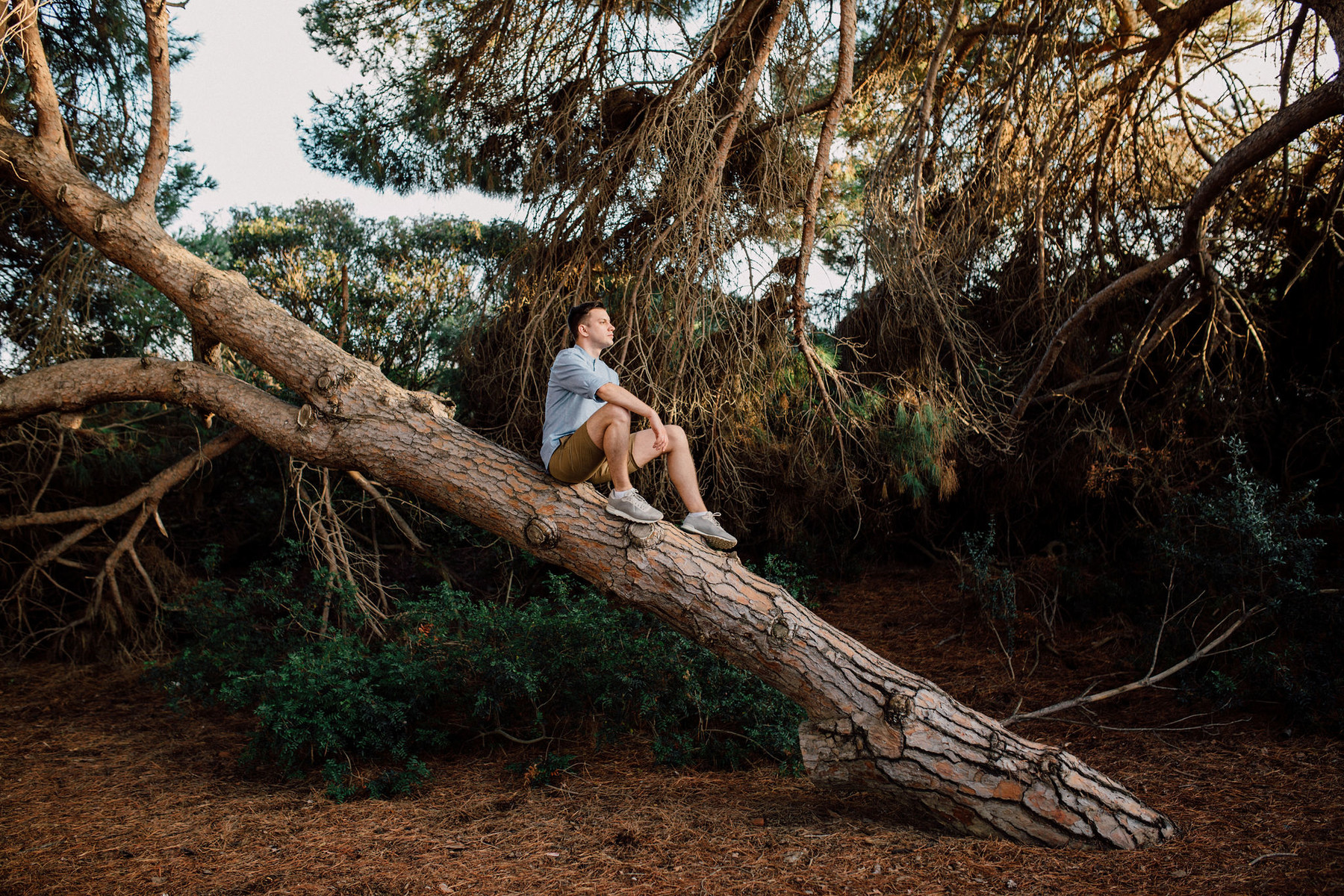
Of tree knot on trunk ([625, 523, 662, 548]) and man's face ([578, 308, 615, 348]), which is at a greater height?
man's face ([578, 308, 615, 348])

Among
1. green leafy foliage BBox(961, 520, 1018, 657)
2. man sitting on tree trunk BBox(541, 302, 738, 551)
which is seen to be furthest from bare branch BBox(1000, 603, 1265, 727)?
man sitting on tree trunk BBox(541, 302, 738, 551)

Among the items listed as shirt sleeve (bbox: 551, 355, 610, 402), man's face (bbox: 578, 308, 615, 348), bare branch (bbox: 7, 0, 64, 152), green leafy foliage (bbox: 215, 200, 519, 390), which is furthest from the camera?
green leafy foliage (bbox: 215, 200, 519, 390)

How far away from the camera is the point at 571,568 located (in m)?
3.86

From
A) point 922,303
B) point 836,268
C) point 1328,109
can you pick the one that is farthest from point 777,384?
point 1328,109

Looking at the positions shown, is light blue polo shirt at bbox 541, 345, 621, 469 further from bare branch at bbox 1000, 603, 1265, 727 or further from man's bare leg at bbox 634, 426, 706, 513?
bare branch at bbox 1000, 603, 1265, 727

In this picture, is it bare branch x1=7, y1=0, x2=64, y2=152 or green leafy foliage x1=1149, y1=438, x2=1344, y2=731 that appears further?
green leafy foliage x1=1149, y1=438, x2=1344, y2=731

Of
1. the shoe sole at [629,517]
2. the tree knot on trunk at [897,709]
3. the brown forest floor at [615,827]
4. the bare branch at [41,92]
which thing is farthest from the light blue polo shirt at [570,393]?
the bare branch at [41,92]

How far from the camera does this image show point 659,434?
12.4 feet

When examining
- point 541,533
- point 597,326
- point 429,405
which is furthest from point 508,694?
point 597,326

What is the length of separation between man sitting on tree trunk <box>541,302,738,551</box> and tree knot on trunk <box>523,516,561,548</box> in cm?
25

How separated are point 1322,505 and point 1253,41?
3.52m

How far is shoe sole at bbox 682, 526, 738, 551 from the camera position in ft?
12.8

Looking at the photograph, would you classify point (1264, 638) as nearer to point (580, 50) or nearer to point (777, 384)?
point (777, 384)

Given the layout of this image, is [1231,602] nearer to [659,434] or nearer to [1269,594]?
[1269,594]
